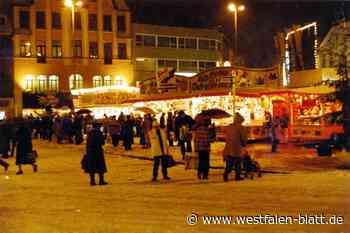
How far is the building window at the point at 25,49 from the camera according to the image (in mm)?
61062

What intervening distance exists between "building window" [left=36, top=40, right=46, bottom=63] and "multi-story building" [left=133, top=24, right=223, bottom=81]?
9278 millimetres

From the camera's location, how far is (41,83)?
201 feet

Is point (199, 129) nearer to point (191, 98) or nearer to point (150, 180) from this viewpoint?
point (150, 180)

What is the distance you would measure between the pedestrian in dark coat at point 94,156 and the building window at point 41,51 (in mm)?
47572

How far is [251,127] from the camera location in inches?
1168

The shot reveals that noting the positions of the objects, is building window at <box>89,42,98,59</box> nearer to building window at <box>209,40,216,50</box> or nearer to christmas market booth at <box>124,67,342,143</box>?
building window at <box>209,40,216,50</box>

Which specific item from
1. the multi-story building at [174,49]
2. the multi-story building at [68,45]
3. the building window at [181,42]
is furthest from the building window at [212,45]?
the multi-story building at [68,45]

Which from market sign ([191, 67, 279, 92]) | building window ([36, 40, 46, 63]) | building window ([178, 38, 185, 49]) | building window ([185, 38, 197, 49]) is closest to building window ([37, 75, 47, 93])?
building window ([36, 40, 46, 63])

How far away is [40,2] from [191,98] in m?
34.5

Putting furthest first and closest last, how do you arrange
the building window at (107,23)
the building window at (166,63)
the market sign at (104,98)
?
the building window at (166,63), the building window at (107,23), the market sign at (104,98)

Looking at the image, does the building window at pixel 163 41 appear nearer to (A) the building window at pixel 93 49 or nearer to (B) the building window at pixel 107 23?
(B) the building window at pixel 107 23

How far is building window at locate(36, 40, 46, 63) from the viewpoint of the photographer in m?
61.5

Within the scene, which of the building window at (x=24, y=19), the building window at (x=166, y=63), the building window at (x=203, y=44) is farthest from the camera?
the building window at (x=203, y=44)

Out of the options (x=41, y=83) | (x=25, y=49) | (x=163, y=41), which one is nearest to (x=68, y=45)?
(x=25, y=49)
